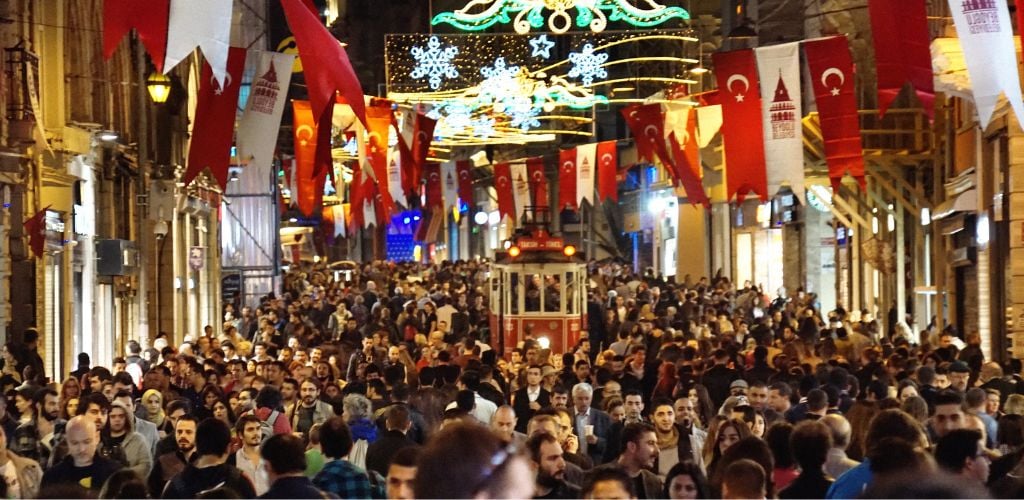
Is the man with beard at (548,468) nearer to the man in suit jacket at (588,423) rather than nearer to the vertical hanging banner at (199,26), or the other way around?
the man in suit jacket at (588,423)

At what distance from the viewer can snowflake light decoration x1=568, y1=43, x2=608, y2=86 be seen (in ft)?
103

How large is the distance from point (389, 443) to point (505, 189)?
3408cm

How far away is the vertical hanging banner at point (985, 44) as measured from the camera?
1417 cm

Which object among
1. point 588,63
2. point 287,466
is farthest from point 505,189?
point 287,466

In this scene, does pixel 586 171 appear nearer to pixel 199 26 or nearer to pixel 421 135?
pixel 421 135

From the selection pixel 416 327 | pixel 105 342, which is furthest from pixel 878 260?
pixel 105 342

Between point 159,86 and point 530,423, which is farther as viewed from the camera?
point 159,86

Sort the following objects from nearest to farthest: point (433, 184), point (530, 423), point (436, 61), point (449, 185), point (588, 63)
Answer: point (530, 423) → point (436, 61) → point (588, 63) → point (433, 184) → point (449, 185)

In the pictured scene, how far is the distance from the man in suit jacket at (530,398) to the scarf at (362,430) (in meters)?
2.28

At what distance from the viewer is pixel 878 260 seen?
3516 centimetres

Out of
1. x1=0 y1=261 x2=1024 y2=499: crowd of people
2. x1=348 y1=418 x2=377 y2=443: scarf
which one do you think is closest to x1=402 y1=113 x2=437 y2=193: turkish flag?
x1=0 y1=261 x2=1024 y2=499: crowd of people

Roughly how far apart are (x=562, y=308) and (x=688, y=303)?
292cm

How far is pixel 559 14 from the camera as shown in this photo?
2691 centimetres

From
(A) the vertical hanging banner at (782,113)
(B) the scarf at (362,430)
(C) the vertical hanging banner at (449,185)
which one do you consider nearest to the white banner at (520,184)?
(C) the vertical hanging banner at (449,185)
